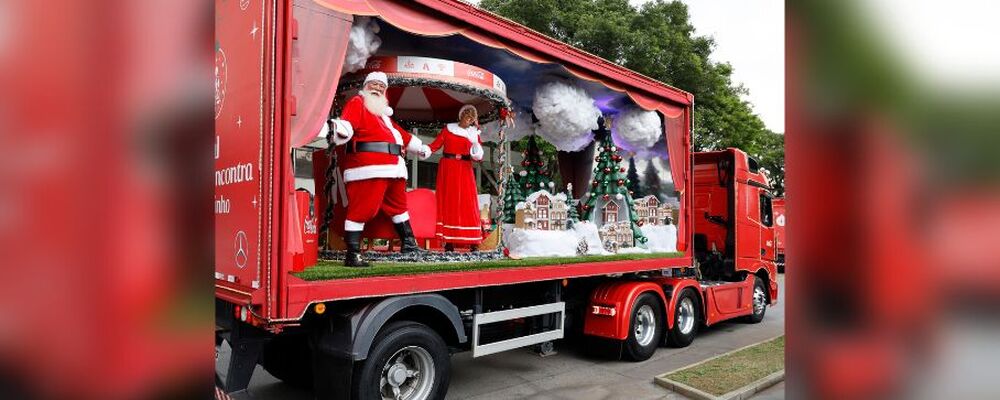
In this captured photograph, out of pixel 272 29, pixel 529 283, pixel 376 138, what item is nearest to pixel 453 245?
pixel 529 283

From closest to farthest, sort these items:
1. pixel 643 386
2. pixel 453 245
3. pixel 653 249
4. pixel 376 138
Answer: pixel 376 138 < pixel 643 386 < pixel 453 245 < pixel 653 249

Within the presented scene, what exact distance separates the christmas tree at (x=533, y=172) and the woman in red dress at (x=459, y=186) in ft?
8.11

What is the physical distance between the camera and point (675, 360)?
23.3 ft

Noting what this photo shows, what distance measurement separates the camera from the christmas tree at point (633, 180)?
9.23 metres

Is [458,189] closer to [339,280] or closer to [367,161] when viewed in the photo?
[367,161]

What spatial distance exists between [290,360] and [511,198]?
410 cm

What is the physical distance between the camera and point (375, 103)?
5.04m

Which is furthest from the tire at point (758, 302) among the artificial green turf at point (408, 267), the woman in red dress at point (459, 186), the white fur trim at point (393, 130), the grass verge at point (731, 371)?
the white fur trim at point (393, 130)

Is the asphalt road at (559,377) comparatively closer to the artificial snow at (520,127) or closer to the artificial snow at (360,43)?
the artificial snow at (360,43)

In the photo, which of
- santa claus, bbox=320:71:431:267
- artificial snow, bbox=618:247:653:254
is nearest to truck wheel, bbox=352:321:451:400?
santa claus, bbox=320:71:431:267
